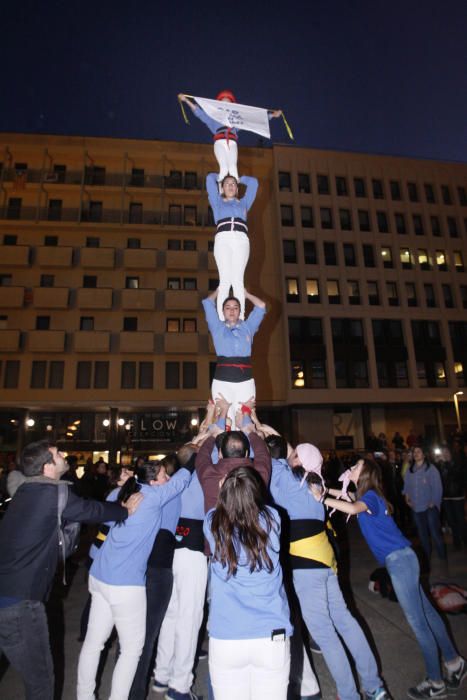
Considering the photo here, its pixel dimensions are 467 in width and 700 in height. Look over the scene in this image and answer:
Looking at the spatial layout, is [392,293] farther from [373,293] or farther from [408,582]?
[408,582]

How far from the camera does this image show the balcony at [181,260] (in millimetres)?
28000

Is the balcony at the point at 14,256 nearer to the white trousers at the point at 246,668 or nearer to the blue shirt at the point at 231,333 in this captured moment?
the blue shirt at the point at 231,333

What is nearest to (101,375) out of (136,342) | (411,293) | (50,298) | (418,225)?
(136,342)

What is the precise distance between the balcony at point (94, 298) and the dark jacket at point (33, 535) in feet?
80.9

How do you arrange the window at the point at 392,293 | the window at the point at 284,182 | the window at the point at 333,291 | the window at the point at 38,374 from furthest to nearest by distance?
the window at the point at 392,293
the window at the point at 284,182
the window at the point at 333,291
the window at the point at 38,374

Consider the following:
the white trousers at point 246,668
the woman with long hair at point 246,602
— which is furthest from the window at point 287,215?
the white trousers at point 246,668

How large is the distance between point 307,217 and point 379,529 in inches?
1134

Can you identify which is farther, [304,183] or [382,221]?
[382,221]

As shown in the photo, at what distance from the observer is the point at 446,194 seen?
32719 millimetres

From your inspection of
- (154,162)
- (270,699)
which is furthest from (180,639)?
(154,162)

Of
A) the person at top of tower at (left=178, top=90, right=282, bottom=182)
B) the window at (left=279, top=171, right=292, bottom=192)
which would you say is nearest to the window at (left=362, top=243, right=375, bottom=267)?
the window at (left=279, top=171, right=292, bottom=192)

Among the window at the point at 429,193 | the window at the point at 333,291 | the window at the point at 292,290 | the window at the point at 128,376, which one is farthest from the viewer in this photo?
the window at the point at 429,193

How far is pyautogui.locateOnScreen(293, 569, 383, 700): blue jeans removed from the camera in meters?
3.64

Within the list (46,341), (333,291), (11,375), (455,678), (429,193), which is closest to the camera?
(455,678)
